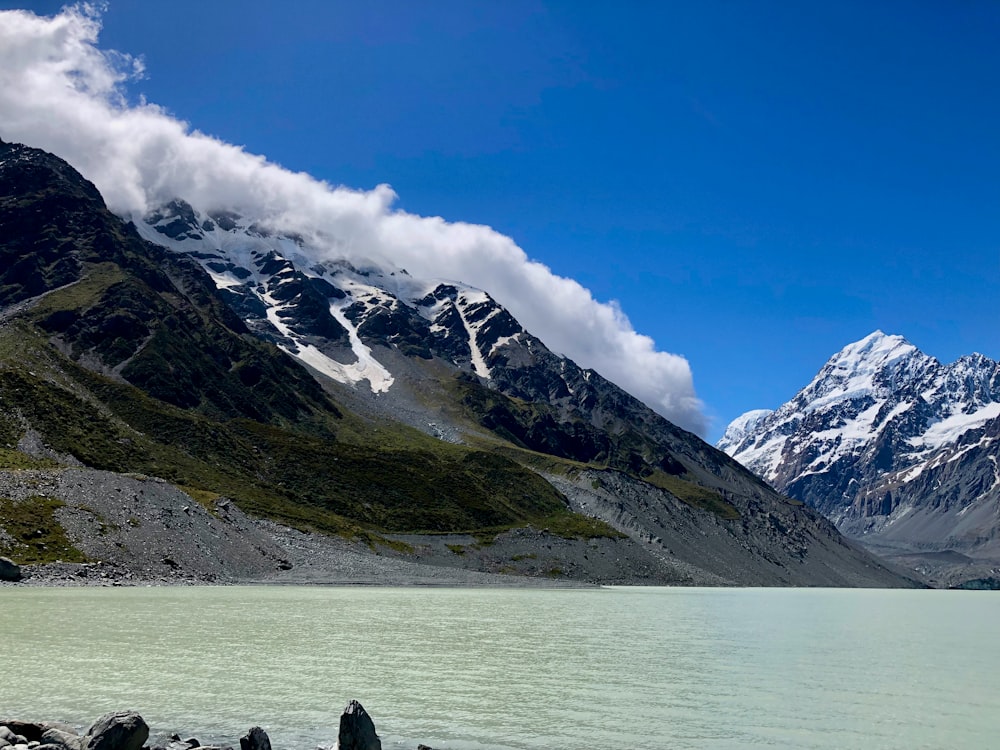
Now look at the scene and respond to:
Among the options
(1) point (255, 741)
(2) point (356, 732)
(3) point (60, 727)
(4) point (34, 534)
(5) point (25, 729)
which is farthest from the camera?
(4) point (34, 534)

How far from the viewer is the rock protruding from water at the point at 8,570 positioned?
8500 cm

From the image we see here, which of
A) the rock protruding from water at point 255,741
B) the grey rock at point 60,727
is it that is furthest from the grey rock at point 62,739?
the rock protruding from water at point 255,741

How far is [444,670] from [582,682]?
7277 millimetres

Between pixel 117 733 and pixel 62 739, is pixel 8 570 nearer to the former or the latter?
pixel 62 739

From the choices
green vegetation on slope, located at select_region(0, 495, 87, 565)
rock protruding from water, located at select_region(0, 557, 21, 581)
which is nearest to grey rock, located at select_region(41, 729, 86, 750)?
rock protruding from water, located at select_region(0, 557, 21, 581)

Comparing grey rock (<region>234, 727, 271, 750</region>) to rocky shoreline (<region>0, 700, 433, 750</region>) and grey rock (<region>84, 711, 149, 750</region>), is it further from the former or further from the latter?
grey rock (<region>84, 711, 149, 750</region>)

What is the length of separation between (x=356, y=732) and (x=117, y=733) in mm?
6650

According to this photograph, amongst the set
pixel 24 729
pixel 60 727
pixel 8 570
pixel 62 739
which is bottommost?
pixel 8 570

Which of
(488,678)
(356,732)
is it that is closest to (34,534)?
(488,678)

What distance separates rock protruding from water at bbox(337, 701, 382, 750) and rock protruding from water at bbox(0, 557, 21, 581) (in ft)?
255

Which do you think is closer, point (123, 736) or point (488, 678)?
point (123, 736)

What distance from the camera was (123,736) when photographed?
23.0m

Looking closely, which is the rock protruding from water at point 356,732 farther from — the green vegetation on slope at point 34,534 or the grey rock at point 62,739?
the green vegetation on slope at point 34,534

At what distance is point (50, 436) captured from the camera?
480 feet
